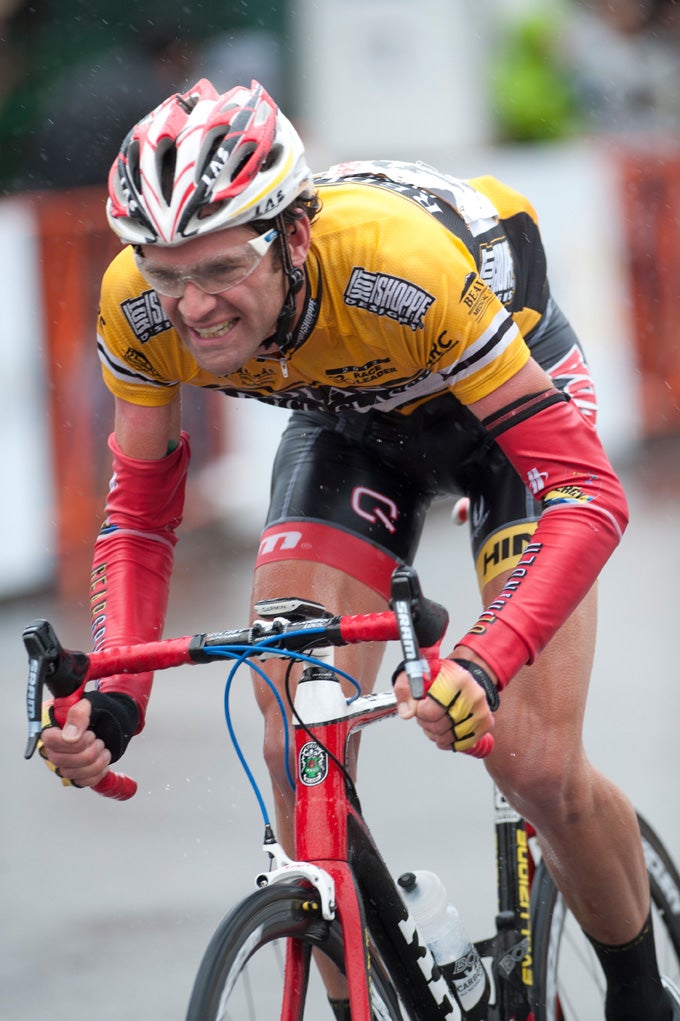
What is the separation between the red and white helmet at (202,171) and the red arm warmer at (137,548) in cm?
67

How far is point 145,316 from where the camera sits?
3375mm

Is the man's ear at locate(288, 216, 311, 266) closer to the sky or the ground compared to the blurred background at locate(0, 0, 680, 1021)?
closer to the ground

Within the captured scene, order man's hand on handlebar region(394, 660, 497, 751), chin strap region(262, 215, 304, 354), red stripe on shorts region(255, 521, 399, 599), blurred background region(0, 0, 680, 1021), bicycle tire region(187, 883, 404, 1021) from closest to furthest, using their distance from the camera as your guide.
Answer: bicycle tire region(187, 883, 404, 1021) → man's hand on handlebar region(394, 660, 497, 751) → chin strap region(262, 215, 304, 354) → red stripe on shorts region(255, 521, 399, 599) → blurred background region(0, 0, 680, 1021)

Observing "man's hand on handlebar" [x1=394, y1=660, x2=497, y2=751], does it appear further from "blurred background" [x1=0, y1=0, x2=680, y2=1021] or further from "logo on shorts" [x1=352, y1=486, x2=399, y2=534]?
"blurred background" [x1=0, y1=0, x2=680, y2=1021]

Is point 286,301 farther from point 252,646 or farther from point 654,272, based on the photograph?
point 654,272

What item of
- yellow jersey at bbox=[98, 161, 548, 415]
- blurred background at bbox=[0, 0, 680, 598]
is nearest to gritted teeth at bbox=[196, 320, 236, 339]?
yellow jersey at bbox=[98, 161, 548, 415]

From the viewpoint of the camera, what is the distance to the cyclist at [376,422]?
10.0ft

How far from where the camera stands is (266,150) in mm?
3162

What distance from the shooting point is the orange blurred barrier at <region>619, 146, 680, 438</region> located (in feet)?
35.6

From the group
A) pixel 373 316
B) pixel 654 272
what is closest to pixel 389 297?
pixel 373 316

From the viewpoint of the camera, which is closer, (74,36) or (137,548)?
(137,548)

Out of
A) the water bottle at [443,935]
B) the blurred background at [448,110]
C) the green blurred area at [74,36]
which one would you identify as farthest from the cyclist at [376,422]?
the green blurred area at [74,36]

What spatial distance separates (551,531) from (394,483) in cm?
89

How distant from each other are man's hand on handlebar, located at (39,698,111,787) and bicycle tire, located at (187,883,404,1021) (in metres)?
0.43
